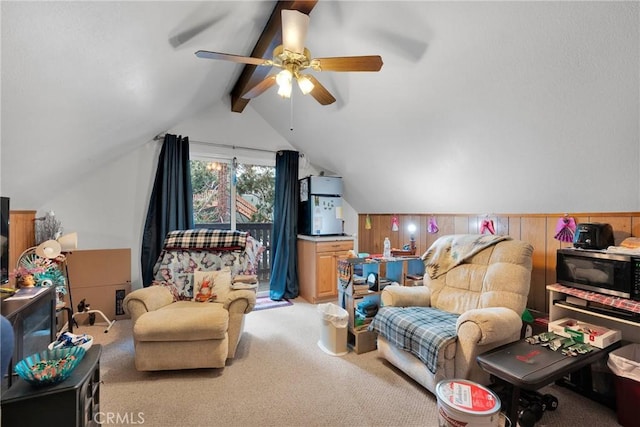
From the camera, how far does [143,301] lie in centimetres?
223

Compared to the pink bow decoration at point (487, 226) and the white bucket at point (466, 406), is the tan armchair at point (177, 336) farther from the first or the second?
the pink bow decoration at point (487, 226)

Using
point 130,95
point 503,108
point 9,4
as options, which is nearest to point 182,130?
point 130,95

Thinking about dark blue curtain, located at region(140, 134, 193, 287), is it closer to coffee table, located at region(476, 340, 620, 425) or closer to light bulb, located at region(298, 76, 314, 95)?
light bulb, located at region(298, 76, 314, 95)

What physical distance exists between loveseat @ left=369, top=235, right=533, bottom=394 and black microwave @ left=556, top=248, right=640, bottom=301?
24cm

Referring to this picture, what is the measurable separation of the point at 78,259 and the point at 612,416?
15.7 ft

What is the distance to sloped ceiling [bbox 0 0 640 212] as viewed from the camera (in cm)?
143

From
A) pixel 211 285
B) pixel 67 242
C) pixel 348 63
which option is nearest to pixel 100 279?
pixel 67 242

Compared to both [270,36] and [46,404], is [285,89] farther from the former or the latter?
[46,404]

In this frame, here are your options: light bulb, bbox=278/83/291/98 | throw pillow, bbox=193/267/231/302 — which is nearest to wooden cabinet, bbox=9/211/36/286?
throw pillow, bbox=193/267/231/302

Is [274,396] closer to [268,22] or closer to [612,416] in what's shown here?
[612,416]

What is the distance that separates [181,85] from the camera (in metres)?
2.60

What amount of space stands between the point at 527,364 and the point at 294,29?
2.35 meters

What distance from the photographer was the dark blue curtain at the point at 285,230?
4129 mm

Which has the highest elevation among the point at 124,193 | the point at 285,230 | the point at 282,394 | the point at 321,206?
the point at 124,193
